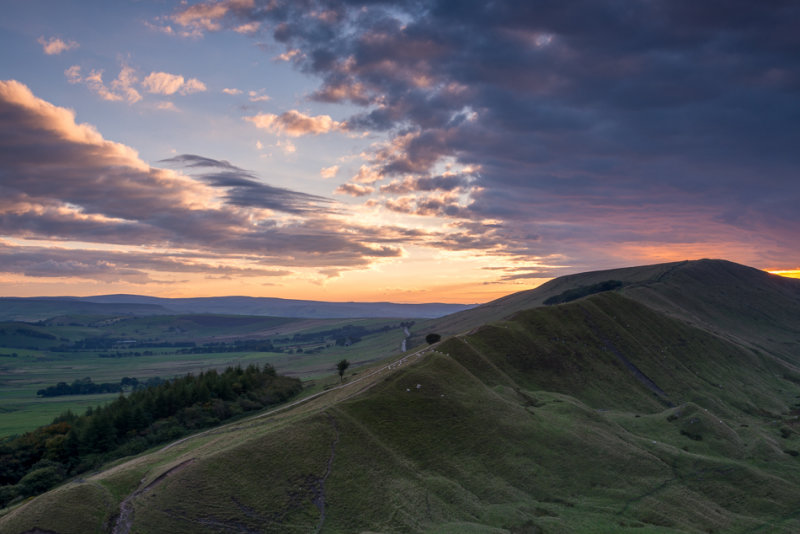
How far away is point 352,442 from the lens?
62812mm

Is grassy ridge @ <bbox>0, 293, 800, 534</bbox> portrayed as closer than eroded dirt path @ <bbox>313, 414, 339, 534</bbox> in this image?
No

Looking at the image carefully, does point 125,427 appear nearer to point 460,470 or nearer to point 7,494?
point 7,494

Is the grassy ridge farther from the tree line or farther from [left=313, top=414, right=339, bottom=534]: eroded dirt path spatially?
the tree line

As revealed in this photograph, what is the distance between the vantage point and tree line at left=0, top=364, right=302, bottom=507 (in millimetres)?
88062

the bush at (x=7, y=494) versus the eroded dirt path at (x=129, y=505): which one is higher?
the eroded dirt path at (x=129, y=505)

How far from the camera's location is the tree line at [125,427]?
8806 centimetres

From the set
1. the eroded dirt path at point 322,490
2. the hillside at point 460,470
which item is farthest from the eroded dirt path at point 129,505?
the eroded dirt path at point 322,490

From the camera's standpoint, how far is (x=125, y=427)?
108062 millimetres

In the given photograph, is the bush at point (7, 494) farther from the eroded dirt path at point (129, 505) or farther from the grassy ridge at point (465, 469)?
the eroded dirt path at point (129, 505)

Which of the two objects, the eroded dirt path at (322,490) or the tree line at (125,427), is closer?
the eroded dirt path at (322,490)

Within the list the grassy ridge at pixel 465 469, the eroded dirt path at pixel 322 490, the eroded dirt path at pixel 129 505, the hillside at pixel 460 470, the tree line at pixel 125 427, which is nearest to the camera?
the eroded dirt path at pixel 129 505

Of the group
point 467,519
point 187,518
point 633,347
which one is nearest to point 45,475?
point 187,518

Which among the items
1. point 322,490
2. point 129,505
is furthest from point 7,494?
point 322,490

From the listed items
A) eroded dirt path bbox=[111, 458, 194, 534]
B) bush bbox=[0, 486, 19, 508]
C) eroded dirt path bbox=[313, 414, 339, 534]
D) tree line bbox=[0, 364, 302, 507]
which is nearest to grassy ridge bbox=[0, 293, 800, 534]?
eroded dirt path bbox=[313, 414, 339, 534]
